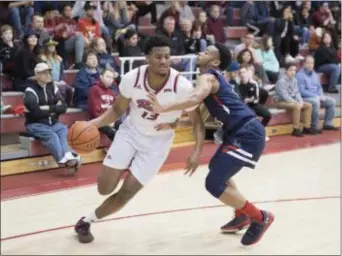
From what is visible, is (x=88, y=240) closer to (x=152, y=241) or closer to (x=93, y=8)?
(x=152, y=241)

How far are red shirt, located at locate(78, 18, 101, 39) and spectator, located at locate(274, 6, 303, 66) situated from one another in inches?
163

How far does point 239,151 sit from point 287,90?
5.99 m

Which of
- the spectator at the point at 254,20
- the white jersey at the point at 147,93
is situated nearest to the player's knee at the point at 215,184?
the white jersey at the point at 147,93

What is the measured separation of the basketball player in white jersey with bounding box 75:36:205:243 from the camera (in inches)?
198

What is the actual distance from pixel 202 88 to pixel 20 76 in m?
4.07

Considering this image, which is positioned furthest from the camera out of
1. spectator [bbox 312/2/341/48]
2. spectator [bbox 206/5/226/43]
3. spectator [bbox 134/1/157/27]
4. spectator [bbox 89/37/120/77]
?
spectator [bbox 312/2/341/48]

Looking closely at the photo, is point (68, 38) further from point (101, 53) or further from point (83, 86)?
point (83, 86)

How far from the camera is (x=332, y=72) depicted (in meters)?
12.7

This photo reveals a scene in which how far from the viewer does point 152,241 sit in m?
5.34

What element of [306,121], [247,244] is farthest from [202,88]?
[306,121]

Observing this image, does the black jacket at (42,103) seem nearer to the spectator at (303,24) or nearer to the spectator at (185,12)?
the spectator at (185,12)

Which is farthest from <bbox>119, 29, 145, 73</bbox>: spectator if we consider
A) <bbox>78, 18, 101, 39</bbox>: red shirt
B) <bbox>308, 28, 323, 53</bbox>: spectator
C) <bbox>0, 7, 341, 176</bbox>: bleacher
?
<bbox>308, 28, 323, 53</bbox>: spectator

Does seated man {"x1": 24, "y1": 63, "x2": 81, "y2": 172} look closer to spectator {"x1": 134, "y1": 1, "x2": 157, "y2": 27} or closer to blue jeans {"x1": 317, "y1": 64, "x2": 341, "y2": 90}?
spectator {"x1": 134, "y1": 1, "x2": 157, "y2": 27}

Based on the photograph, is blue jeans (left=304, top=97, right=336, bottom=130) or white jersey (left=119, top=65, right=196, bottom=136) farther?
blue jeans (left=304, top=97, right=336, bottom=130)
